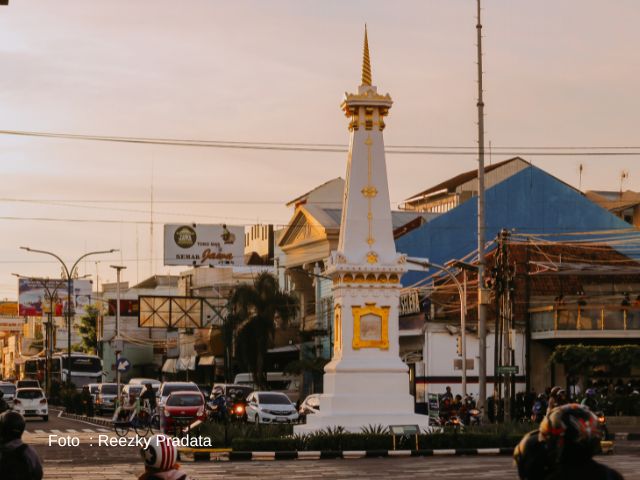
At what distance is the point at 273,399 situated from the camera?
48781 mm

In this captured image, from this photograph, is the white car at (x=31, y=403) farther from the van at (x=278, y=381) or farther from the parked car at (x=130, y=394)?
the van at (x=278, y=381)

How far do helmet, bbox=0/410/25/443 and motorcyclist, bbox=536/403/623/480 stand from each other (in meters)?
→ 4.31

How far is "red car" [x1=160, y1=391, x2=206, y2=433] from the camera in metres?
44.8

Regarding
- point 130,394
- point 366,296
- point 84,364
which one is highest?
point 366,296

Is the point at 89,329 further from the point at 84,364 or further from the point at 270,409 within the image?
the point at 270,409

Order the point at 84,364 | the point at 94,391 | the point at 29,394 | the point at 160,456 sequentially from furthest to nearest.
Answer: the point at 84,364, the point at 94,391, the point at 29,394, the point at 160,456

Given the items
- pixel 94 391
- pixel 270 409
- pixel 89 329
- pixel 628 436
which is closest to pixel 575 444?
pixel 628 436

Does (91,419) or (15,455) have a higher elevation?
(15,455)

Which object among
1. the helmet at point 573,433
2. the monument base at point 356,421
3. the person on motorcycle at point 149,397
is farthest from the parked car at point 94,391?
the helmet at point 573,433

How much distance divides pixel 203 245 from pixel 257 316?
663 inches

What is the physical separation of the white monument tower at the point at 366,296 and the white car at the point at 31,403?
2586 centimetres

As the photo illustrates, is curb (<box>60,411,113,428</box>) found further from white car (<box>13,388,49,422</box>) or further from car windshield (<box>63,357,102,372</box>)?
car windshield (<box>63,357,102,372</box>)

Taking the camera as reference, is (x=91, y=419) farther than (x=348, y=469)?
Yes


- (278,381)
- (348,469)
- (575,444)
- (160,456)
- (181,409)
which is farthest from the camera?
(278,381)
